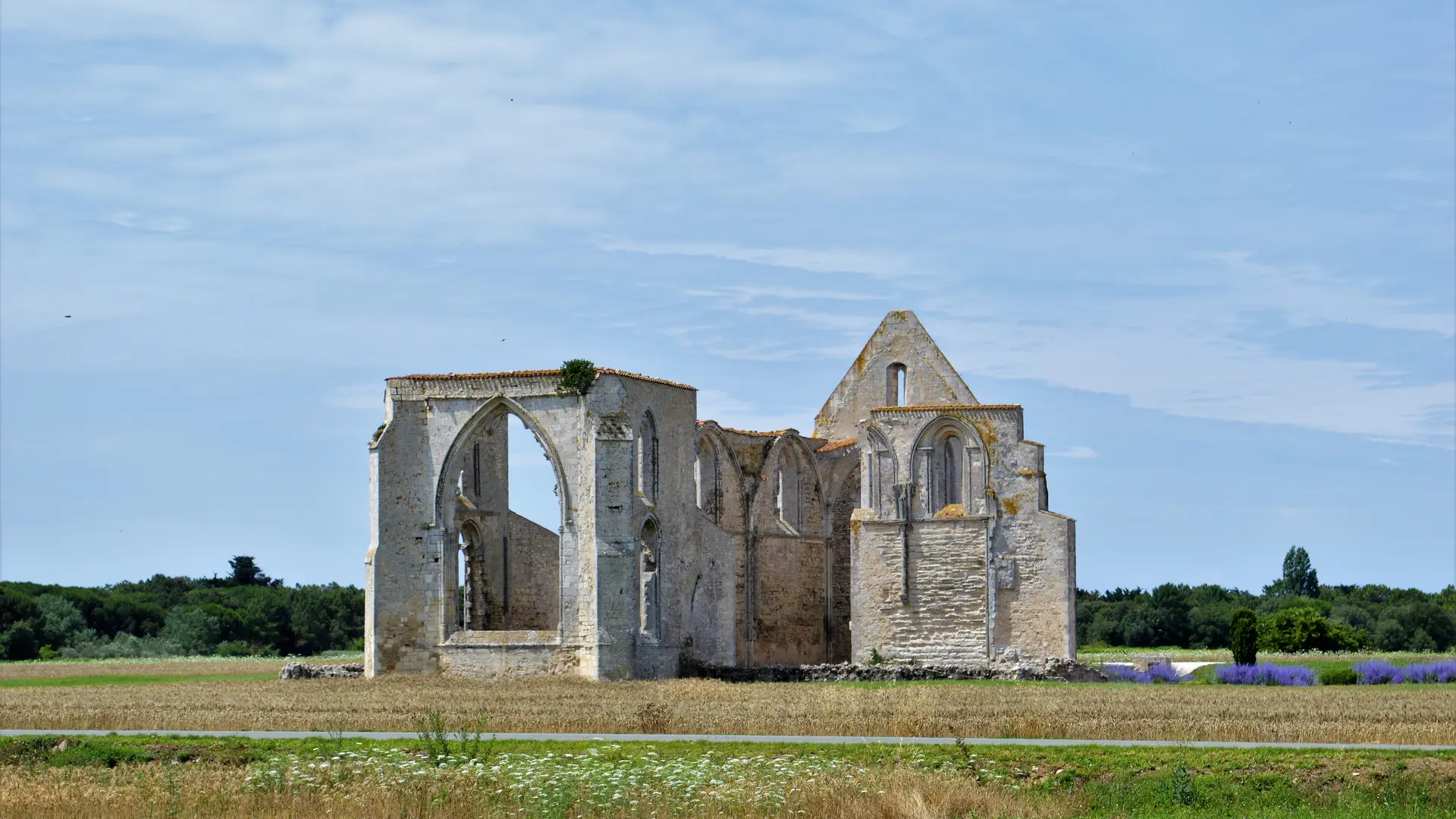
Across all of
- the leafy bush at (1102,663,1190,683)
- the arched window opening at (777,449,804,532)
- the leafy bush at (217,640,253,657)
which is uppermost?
the arched window opening at (777,449,804,532)

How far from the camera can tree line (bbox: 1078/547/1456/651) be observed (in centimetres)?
6044

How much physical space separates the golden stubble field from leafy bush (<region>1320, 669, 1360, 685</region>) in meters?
2.33

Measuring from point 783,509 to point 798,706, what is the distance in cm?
2087

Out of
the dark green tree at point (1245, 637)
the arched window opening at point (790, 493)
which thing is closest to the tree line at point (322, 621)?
the dark green tree at point (1245, 637)

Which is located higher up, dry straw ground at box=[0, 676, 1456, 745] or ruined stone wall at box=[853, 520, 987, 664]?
ruined stone wall at box=[853, 520, 987, 664]

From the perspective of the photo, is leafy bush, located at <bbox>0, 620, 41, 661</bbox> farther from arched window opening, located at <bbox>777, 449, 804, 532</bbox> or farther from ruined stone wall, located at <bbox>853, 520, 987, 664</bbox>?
ruined stone wall, located at <bbox>853, 520, 987, 664</bbox>

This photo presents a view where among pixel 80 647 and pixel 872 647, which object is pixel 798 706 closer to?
pixel 872 647

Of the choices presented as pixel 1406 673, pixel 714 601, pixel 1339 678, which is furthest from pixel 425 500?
pixel 1406 673

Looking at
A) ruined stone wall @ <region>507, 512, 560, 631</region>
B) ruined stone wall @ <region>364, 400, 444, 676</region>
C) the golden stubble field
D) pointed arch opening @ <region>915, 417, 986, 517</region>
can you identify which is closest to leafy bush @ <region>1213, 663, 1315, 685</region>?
the golden stubble field

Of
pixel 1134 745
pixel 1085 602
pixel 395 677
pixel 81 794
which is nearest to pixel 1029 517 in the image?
pixel 395 677

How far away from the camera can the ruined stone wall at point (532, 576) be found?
45.4 m

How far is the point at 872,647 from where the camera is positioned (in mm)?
46062

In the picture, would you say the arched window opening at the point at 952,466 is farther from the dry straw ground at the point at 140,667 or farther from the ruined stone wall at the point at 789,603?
the dry straw ground at the point at 140,667

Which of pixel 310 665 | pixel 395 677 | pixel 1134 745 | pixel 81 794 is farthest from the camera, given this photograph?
pixel 310 665
